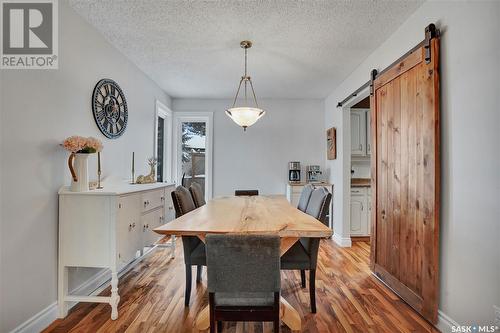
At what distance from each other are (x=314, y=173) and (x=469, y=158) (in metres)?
3.21

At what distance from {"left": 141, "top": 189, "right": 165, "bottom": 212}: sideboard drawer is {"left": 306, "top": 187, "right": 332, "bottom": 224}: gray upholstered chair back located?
155 centimetres

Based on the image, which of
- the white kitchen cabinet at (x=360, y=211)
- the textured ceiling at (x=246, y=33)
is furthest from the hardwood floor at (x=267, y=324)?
the textured ceiling at (x=246, y=33)

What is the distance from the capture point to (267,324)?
1991mm

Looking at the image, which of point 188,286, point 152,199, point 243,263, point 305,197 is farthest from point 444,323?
point 152,199

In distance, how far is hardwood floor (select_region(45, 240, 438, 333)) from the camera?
6.41ft

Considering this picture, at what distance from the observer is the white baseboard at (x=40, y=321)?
1769mm

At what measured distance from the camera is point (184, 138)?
5176 millimetres

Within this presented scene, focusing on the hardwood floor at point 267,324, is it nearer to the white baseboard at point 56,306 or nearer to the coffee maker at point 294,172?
the white baseboard at point 56,306

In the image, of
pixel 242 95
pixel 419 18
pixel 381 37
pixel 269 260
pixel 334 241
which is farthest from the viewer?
pixel 242 95

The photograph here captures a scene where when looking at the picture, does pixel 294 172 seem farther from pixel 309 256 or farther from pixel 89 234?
pixel 89 234

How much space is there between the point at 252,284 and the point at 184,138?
410 centimetres

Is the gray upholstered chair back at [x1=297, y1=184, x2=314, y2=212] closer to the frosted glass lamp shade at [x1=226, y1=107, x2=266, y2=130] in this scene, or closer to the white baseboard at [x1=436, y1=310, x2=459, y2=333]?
the frosted glass lamp shade at [x1=226, y1=107, x2=266, y2=130]

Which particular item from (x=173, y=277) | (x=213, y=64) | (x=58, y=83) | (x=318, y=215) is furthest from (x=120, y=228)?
(x=213, y=64)

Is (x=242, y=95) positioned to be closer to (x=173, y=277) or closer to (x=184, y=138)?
(x=184, y=138)
